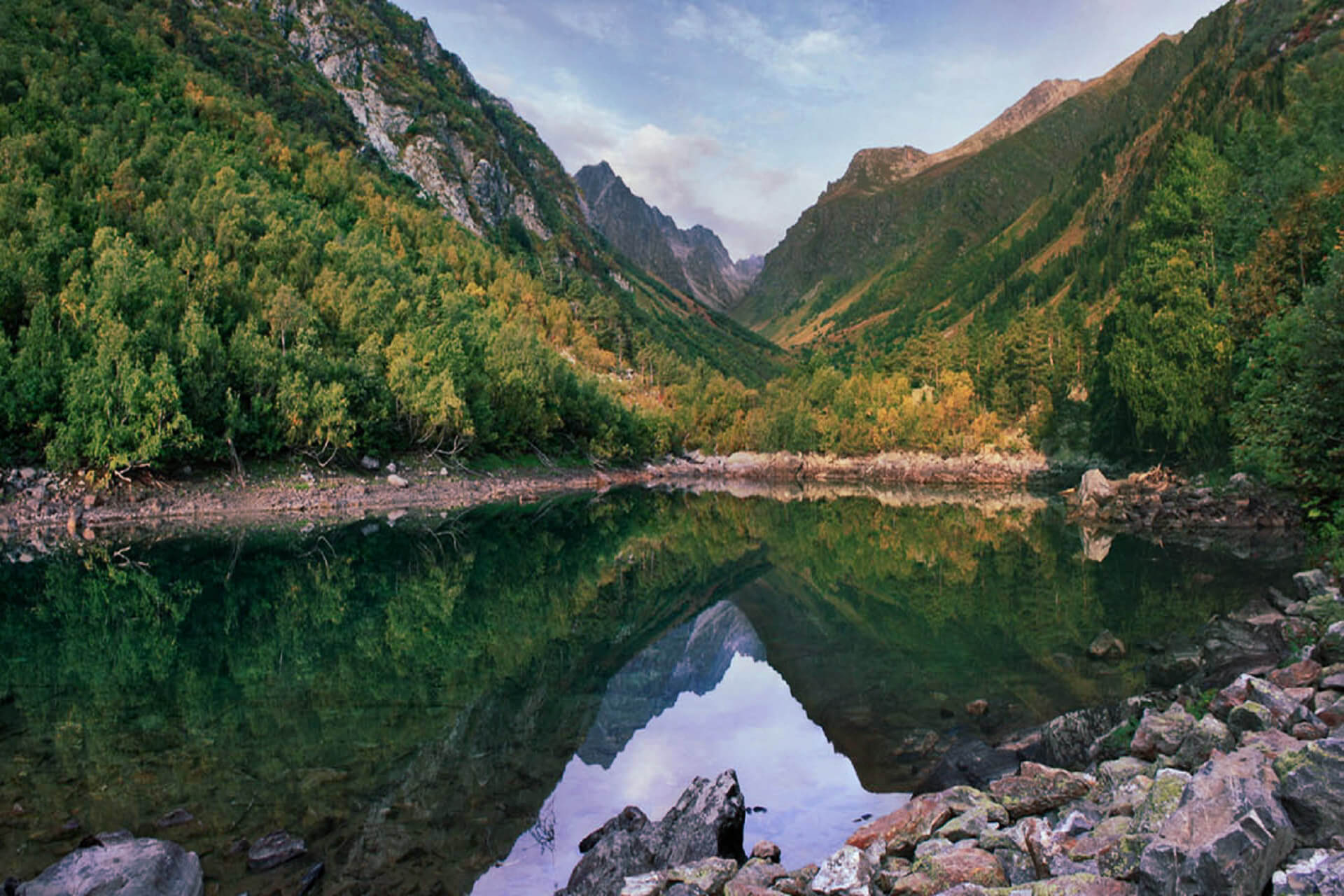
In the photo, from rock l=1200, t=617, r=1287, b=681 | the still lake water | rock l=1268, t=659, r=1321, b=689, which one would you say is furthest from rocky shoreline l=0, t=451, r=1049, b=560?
rock l=1268, t=659, r=1321, b=689

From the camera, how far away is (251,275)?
203 feet

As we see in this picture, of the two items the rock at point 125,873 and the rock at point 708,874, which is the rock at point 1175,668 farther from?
the rock at point 125,873

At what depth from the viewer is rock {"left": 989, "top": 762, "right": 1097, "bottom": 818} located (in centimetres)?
802

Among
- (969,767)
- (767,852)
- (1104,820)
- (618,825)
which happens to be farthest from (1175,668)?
(618,825)

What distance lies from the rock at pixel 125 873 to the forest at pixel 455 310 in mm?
22311

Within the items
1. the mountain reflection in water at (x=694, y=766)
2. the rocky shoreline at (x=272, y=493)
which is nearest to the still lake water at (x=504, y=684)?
the mountain reflection in water at (x=694, y=766)

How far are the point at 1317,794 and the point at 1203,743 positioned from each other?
9.75ft

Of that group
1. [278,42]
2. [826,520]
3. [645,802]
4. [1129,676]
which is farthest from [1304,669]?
[278,42]

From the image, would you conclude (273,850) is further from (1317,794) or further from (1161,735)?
(1161,735)

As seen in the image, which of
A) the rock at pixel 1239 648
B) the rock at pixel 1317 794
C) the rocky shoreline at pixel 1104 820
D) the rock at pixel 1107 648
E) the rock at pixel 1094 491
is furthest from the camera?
the rock at pixel 1094 491

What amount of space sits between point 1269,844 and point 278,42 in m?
167

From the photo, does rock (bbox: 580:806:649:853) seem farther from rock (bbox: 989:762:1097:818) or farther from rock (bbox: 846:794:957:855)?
rock (bbox: 989:762:1097:818)

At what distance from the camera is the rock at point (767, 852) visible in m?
8.16

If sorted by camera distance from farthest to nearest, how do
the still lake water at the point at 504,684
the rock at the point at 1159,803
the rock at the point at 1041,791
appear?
the still lake water at the point at 504,684
the rock at the point at 1041,791
the rock at the point at 1159,803
